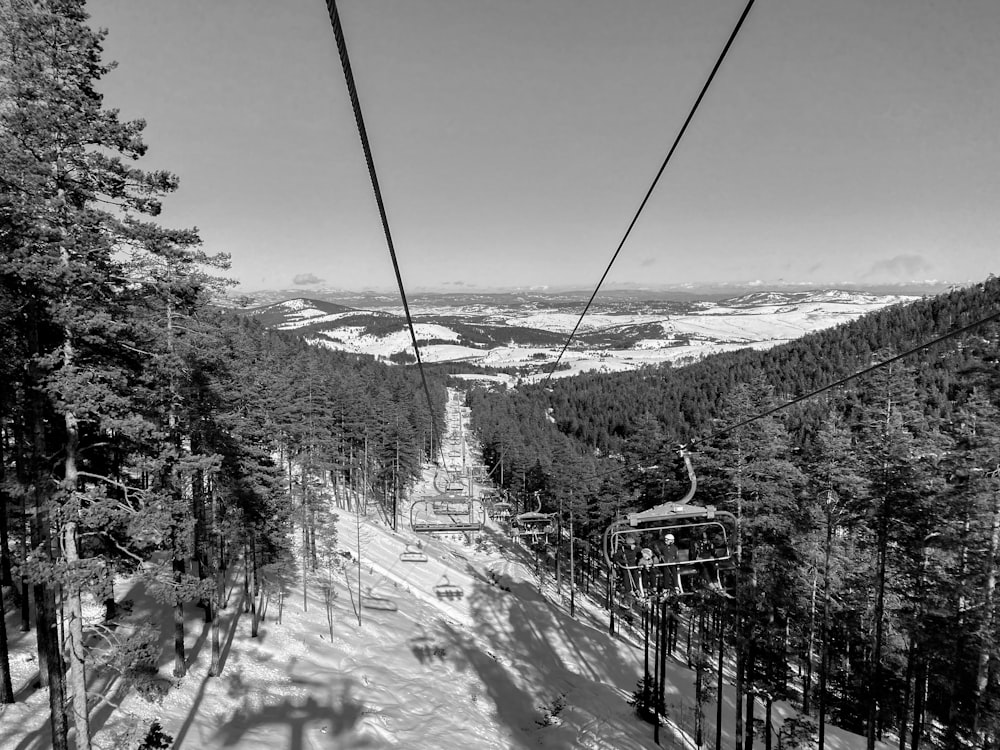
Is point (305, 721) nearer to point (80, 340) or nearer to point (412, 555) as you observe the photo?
point (80, 340)

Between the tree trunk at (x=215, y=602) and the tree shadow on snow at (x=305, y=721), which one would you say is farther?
the tree trunk at (x=215, y=602)

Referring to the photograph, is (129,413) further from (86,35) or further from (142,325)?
(86,35)

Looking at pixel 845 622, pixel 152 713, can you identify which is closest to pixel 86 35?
pixel 152 713

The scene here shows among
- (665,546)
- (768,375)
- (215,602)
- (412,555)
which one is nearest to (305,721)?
(215,602)

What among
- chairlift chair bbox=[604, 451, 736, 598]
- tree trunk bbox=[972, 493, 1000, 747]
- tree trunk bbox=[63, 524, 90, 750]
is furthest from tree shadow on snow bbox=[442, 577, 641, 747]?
tree trunk bbox=[63, 524, 90, 750]

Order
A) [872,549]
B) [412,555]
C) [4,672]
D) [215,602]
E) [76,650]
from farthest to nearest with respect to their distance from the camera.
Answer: [412,555]
[215,602]
[872,549]
[4,672]
[76,650]

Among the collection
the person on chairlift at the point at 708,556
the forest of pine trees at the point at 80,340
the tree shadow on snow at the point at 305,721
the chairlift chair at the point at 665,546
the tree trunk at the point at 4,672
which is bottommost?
the tree shadow on snow at the point at 305,721

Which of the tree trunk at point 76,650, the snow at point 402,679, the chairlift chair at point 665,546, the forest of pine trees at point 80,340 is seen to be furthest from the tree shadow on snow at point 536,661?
the forest of pine trees at point 80,340

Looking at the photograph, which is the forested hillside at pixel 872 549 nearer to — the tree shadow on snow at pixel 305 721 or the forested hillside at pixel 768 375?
the tree shadow on snow at pixel 305 721
